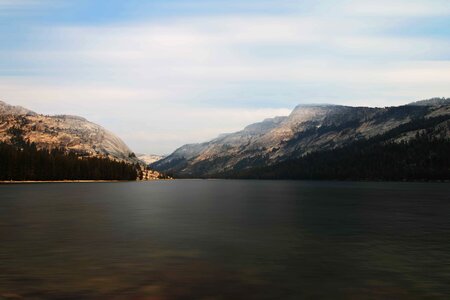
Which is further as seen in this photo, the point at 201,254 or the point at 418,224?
the point at 418,224

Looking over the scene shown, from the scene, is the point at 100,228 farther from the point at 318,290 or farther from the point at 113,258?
the point at 318,290

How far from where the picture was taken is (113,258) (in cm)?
4019

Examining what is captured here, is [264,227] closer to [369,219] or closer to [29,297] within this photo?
[369,219]

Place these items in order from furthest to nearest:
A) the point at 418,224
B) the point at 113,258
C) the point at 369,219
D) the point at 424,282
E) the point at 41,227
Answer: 1. the point at 369,219
2. the point at 418,224
3. the point at 41,227
4. the point at 113,258
5. the point at 424,282

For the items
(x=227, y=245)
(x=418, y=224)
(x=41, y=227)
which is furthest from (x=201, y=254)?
(x=418, y=224)

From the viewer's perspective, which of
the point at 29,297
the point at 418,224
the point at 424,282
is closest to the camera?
the point at 29,297

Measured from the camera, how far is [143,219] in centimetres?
7588

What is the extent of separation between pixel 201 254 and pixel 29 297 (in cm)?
1885

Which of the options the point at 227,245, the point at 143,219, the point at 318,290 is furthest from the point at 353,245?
the point at 143,219

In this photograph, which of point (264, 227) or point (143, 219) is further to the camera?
point (143, 219)

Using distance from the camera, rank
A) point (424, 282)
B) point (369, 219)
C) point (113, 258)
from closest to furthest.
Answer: point (424, 282) < point (113, 258) < point (369, 219)

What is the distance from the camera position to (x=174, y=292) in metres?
27.9

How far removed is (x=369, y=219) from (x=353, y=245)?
1148 inches

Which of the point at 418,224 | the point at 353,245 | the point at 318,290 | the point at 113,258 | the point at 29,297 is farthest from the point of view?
the point at 418,224
